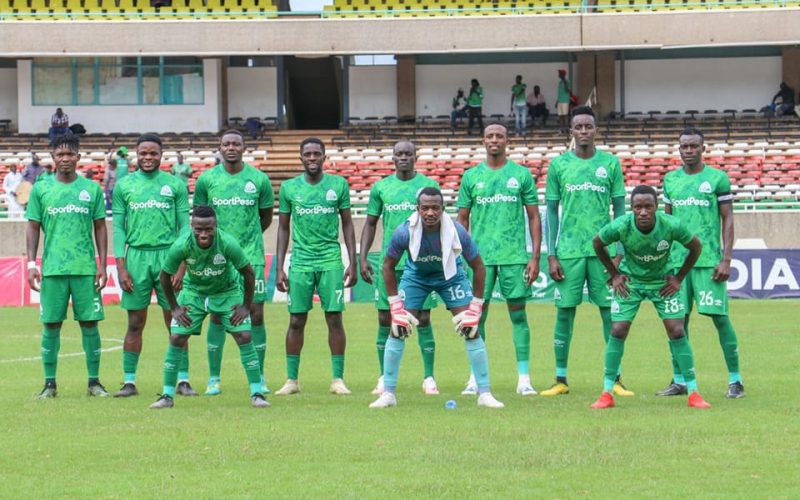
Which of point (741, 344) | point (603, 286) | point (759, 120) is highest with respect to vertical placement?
point (759, 120)

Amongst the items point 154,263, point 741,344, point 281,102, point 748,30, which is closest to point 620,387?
point 154,263

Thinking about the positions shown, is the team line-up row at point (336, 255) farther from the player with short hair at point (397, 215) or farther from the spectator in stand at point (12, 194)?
the spectator in stand at point (12, 194)

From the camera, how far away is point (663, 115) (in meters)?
46.5

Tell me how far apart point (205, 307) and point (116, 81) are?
3597cm

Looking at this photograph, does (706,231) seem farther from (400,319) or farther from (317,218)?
(317,218)

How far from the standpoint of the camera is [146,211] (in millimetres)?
13742

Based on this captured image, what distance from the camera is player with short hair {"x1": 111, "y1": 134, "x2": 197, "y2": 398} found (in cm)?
1371

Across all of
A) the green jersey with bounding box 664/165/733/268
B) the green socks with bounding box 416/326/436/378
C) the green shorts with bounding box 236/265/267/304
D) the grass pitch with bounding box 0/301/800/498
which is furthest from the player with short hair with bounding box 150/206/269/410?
the green jersey with bounding box 664/165/733/268

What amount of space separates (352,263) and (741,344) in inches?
298

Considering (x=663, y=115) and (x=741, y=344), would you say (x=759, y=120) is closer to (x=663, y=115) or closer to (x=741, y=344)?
(x=663, y=115)

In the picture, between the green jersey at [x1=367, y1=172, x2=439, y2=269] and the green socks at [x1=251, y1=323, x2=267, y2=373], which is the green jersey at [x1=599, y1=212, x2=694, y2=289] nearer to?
the green jersey at [x1=367, y1=172, x2=439, y2=269]

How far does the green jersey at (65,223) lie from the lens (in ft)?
45.2

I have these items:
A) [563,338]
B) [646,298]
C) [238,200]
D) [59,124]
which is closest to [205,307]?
[238,200]

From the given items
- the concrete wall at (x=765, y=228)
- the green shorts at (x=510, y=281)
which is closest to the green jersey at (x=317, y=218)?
the green shorts at (x=510, y=281)
